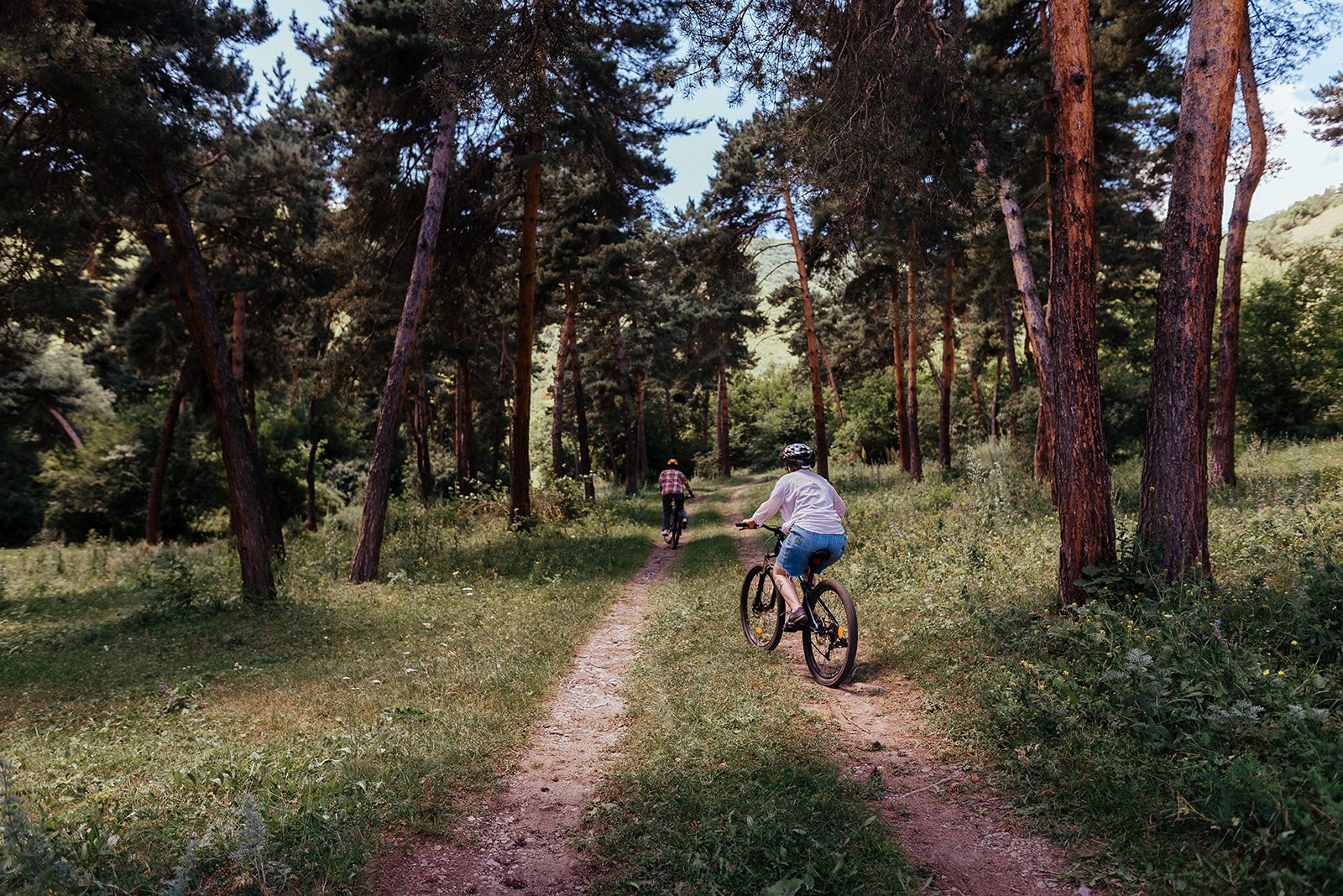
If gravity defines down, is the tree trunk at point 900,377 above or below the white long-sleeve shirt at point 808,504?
above

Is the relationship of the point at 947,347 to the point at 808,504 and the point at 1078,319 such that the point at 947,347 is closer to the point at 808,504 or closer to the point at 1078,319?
the point at 1078,319

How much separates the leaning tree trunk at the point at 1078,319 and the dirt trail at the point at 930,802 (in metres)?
2.27

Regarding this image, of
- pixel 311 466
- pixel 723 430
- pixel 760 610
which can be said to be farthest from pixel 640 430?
pixel 760 610

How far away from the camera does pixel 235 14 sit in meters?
11.4

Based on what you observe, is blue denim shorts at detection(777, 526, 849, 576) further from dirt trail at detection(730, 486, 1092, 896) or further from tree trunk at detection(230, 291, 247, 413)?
tree trunk at detection(230, 291, 247, 413)

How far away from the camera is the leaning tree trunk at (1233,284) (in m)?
12.7

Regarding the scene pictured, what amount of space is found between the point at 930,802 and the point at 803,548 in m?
2.82

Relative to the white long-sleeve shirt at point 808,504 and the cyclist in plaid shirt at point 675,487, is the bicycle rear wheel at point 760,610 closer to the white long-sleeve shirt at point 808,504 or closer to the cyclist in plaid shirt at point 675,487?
the white long-sleeve shirt at point 808,504

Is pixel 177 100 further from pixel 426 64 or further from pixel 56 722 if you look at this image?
pixel 56 722

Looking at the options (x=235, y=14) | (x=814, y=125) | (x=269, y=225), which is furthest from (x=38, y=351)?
(x=814, y=125)

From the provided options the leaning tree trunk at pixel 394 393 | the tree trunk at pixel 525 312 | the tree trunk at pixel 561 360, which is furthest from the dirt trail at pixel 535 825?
the tree trunk at pixel 561 360

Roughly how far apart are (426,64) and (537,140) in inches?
120

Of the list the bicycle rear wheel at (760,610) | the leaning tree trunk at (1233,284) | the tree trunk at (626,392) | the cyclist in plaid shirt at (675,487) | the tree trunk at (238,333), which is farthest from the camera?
the tree trunk at (626,392)

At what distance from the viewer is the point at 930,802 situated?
14.3 ft
